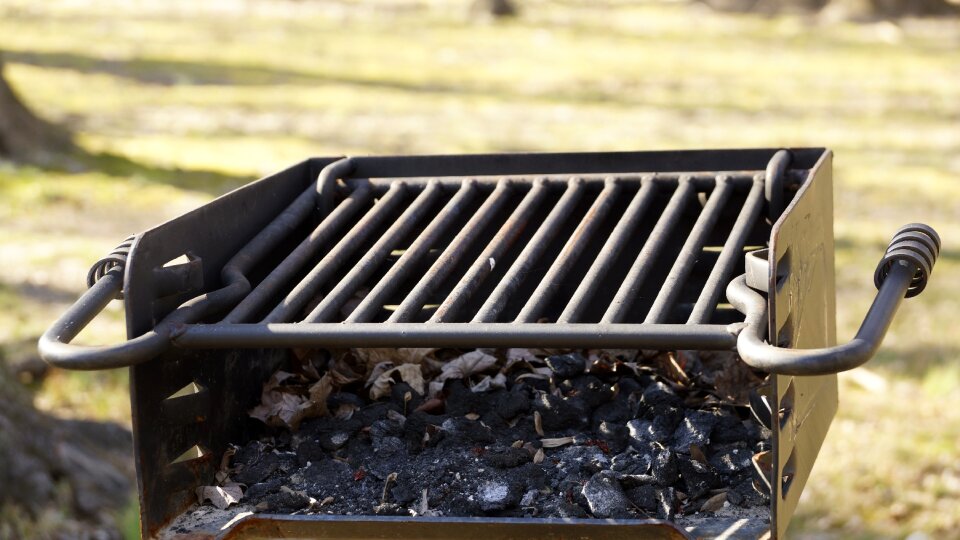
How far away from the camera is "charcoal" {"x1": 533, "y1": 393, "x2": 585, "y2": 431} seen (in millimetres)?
1928

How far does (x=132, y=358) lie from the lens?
1.52 m

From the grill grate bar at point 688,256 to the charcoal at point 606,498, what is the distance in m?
0.25

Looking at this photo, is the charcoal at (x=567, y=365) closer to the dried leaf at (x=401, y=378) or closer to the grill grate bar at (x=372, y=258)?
the dried leaf at (x=401, y=378)

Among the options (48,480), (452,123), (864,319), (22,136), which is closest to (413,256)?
(864,319)

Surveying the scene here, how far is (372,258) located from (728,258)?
582 millimetres

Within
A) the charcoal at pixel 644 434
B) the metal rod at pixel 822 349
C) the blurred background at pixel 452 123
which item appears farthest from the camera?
the blurred background at pixel 452 123

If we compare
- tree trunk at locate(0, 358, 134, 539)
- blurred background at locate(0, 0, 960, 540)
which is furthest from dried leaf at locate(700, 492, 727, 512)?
tree trunk at locate(0, 358, 134, 539)

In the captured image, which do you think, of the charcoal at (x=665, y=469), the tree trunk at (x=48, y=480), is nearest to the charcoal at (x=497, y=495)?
the charcoal at (x=665, y=469)

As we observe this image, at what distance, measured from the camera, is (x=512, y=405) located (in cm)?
196

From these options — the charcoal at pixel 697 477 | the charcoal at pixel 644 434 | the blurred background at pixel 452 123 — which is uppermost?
the charcoal at pixel 697 477

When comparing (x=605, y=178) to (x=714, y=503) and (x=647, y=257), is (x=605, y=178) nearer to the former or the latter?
(x=647, y=257)

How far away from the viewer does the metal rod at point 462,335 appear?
1.49m

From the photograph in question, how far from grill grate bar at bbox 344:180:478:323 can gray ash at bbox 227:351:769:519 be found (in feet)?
0.85

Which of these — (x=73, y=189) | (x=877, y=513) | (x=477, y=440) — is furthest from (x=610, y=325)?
(x=73, y=189)
